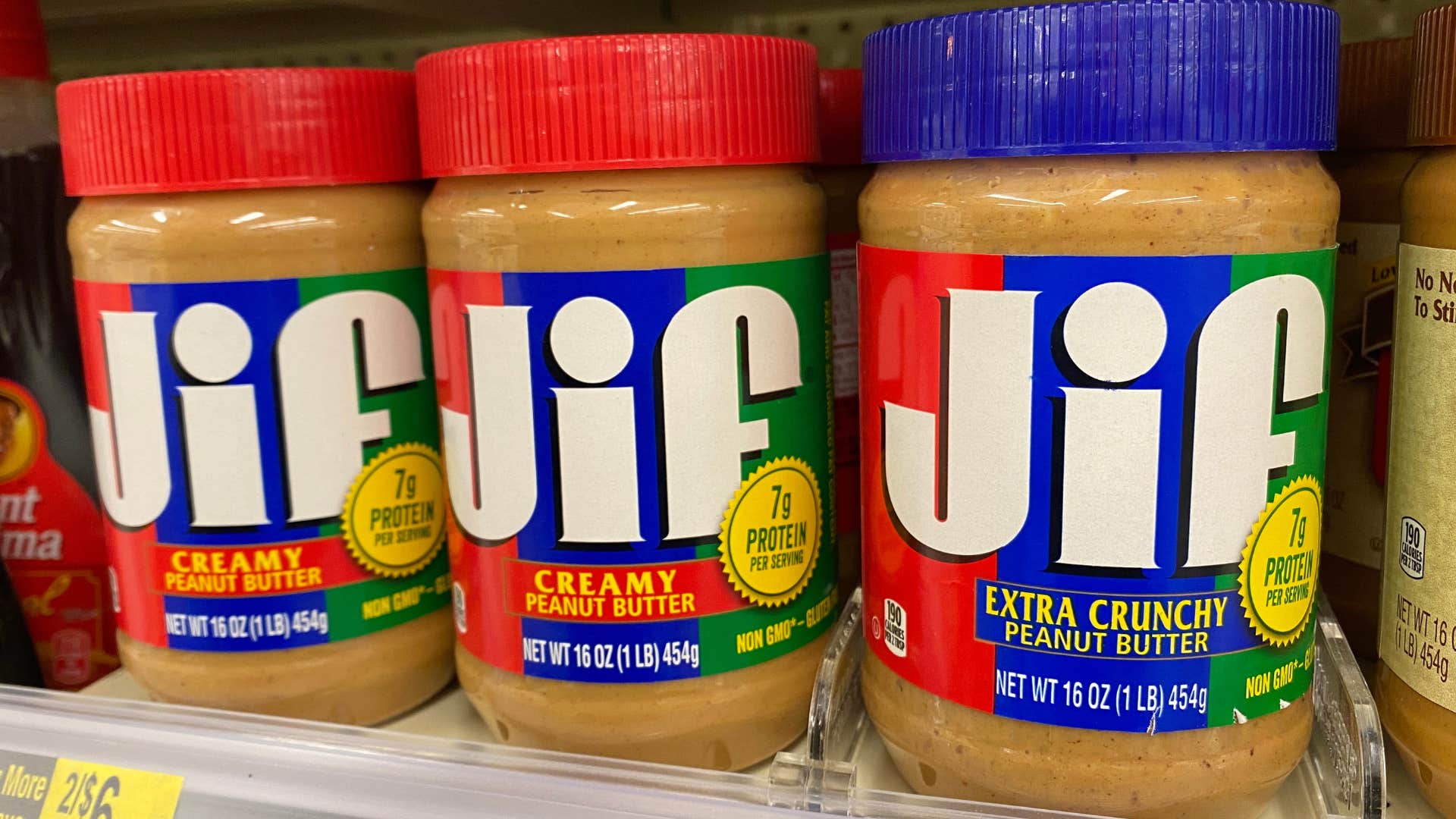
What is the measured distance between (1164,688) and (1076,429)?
0.15 meters

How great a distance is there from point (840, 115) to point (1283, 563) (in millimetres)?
461

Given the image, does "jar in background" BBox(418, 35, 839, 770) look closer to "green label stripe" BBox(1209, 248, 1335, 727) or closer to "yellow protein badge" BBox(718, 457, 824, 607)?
"yellow protein badge" BBox(718, 457, 824, 607)

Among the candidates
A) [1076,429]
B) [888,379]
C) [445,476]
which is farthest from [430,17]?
[1076,429]

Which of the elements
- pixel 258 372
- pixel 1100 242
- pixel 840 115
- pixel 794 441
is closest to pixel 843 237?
pixel 840 115

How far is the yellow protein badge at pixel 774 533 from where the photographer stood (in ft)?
2.34

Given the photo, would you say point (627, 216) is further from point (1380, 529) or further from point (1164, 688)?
point (1380, 529)

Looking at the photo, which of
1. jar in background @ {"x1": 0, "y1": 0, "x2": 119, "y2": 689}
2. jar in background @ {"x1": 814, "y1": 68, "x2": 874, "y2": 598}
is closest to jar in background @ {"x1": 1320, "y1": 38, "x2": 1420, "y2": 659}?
jar in background @ {"x1": 814, "y1": 68, "x2": 874, "y2": 598}

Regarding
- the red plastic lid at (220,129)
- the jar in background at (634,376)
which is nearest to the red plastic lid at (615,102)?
the jar in background at (634,376)

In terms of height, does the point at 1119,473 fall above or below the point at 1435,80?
below

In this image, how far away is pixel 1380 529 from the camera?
763 millimetres

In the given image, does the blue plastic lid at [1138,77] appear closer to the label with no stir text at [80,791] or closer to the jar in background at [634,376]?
the jar in background at [634,376]

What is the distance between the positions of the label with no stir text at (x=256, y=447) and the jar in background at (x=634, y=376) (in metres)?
0.08

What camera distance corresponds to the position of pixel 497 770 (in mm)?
631

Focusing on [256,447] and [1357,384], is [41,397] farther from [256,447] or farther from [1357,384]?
[1357,384]
